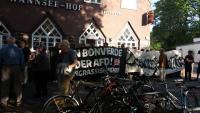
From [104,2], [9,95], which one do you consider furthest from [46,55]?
[104,2]

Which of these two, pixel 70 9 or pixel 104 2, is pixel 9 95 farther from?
pixel 104 2

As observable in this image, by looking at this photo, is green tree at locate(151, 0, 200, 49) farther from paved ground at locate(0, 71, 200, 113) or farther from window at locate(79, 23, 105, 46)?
paved ground at locate(0, 71, 200, 113)

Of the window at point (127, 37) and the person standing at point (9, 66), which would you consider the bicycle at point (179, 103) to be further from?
the window at point (127, 37)

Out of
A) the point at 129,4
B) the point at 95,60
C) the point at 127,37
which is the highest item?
the point at 129,4

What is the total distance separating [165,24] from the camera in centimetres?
7462

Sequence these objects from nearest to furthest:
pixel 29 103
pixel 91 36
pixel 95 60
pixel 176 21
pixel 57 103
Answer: pixel 57 103 < pixel 29 103 < pixel 95 60 < pixel 91 36 < pixel 176 21

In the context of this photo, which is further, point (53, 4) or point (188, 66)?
point (53, 4)

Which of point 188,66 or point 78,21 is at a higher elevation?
point 78,21

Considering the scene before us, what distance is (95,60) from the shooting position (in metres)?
19.2

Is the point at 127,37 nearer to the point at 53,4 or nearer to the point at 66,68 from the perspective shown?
the point at 53,4

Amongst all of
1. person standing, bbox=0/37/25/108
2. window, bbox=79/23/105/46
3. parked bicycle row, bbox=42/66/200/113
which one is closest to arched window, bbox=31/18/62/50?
window, bbox=79/23/105/46

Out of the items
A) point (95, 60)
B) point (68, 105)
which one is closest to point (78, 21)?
point (95, 60)

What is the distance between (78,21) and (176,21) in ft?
151

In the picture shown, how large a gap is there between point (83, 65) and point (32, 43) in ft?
29.7
